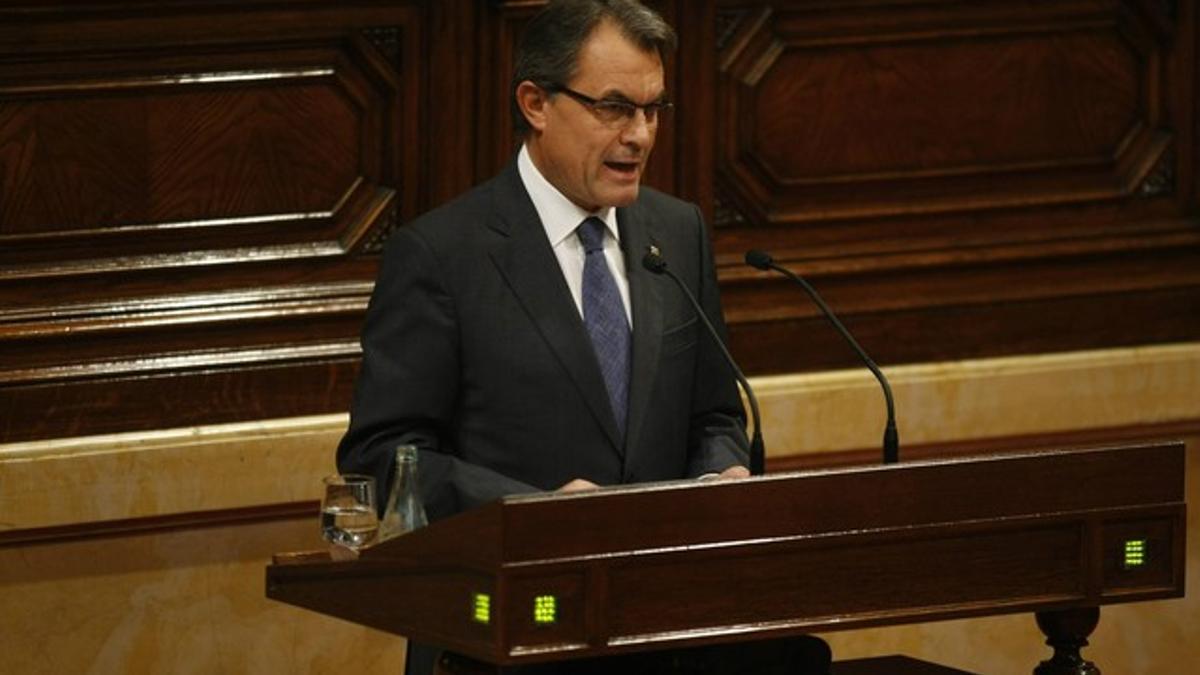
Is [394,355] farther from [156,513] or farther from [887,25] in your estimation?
[887,25]

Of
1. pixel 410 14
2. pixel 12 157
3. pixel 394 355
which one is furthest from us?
pixel 410 14

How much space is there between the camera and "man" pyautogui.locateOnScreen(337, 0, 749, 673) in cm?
434

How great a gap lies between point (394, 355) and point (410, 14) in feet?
5.12

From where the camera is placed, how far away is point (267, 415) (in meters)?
5.60

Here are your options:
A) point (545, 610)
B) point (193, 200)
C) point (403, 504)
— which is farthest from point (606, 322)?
point (193, 200)

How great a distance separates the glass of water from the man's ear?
2.35 feet

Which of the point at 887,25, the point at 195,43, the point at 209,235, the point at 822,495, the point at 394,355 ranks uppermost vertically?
the point at 887,25

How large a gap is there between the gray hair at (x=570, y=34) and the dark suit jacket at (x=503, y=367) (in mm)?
188

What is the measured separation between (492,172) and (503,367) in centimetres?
149

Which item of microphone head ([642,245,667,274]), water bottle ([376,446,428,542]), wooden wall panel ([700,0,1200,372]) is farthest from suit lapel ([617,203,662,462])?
wooden wall panel ([700,0,1200,372])

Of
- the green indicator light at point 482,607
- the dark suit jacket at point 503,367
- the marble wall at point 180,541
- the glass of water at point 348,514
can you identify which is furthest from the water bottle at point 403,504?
the marble wall at point 180,541

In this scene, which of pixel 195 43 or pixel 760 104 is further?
pixel 760 104

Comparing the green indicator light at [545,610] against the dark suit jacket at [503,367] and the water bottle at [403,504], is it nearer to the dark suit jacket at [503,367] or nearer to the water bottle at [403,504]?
the water bottle at [403,504]

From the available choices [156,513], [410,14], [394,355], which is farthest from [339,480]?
[410,14]
